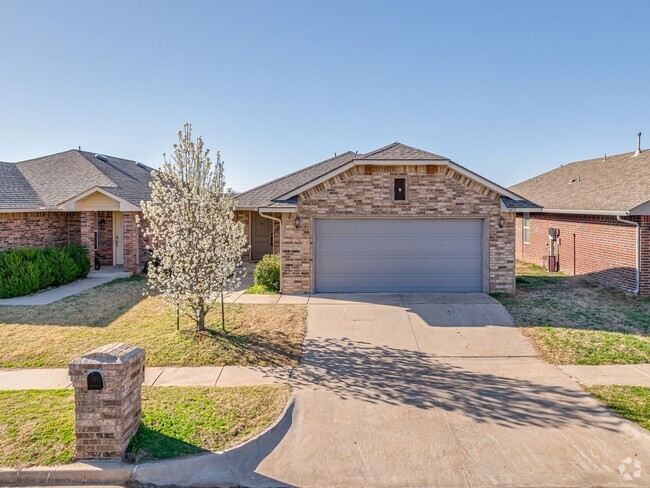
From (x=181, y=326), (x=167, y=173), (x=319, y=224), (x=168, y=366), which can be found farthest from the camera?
(x=319, y=224)

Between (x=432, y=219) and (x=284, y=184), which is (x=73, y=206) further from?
(x=432, y=219)

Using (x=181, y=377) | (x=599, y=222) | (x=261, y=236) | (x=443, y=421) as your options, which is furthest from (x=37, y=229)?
(x=599, y=222)

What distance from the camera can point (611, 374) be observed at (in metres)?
7.12

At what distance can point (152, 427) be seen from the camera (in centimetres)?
532

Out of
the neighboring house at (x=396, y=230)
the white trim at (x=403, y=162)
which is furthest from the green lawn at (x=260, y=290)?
the white trim at (x=403, y=162)

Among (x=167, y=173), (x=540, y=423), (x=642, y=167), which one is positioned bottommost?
(x=540, y=423)

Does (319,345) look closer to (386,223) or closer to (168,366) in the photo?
Result: (168,366)

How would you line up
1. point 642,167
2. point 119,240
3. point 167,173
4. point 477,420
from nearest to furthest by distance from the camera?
point 477,420
point 167,173
point 642,167
point 119,240

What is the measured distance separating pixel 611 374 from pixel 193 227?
306 inches

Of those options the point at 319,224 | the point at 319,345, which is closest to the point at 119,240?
the point at 319,224

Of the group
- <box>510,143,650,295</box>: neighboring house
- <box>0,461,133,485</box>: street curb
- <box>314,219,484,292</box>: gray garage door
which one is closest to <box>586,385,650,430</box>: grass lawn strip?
<box>314,219,484,292</box>: gray garage door

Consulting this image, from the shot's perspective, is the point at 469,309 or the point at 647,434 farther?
the point at 469,309

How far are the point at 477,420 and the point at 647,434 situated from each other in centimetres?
195

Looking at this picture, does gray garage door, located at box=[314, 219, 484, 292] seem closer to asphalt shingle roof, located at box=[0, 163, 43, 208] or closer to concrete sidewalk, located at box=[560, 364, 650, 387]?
concrete sidewalk, located at box=[560, 364, 650, 387]
